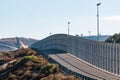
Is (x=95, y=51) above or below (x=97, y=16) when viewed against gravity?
below

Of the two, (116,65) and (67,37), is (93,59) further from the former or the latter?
(67,37)

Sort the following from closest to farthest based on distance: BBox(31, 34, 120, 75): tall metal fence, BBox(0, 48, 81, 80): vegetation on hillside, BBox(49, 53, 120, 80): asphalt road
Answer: BBox(0, 48, 81, 80): vegetation on hillside, BBox(49, 53, 120, 80): asphalt road, BBox(31, 34, 120, 75): tall metal fence

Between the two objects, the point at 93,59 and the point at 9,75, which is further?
the point at 93,59

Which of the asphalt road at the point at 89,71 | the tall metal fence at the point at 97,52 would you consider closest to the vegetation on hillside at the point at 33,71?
the asphalt road at the point at 89,71

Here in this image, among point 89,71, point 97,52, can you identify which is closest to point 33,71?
point 89,71

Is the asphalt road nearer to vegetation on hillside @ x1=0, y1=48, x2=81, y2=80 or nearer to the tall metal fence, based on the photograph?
the tall metal fence

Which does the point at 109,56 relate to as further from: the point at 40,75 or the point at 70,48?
the point at 70,48

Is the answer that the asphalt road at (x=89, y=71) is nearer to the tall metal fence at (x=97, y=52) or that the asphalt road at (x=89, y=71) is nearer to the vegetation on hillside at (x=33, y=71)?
the tall metal fence at (x=97, y=52)

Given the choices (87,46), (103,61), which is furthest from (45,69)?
(87,46)

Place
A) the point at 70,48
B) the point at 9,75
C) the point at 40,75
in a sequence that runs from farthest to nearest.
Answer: the point at 70,48, the point at 9,75, the point at 40,75

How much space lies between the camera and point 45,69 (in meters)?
80.0

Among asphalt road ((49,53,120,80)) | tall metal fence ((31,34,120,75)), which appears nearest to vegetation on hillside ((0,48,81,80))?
asphalt road ((49,53,120,80))

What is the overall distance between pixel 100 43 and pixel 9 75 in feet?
138

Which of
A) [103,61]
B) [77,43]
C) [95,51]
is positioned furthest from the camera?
[77,43]
